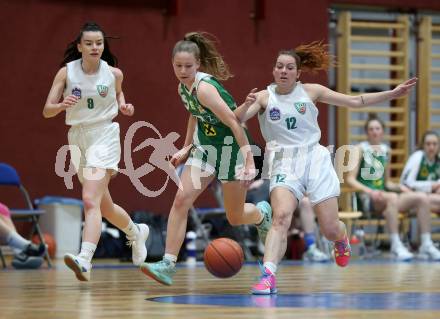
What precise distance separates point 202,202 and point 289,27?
254 cm

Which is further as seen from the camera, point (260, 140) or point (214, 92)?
point (260, 140)

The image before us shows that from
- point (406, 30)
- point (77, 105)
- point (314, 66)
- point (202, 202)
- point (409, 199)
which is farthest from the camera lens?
point (406, 30)

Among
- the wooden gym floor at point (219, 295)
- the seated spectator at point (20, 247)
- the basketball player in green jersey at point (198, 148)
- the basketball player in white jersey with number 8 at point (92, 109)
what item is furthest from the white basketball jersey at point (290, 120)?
the seated spectator at point (20, 247)

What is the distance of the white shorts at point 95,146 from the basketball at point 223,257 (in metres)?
1.10

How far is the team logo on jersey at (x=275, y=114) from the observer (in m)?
6.24

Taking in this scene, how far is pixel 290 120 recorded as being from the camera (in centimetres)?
624

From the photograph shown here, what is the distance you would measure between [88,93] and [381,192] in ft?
17.0

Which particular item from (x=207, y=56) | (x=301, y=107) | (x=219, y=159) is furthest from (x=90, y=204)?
(x=301, y=107)

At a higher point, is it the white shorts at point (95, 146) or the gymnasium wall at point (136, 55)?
the gymnasium wall at point (136, 55)

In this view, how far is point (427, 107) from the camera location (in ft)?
46.2

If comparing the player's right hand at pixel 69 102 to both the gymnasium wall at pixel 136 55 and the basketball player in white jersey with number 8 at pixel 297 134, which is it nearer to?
the basketball player in white jersey with number 8 at pixel 297 134

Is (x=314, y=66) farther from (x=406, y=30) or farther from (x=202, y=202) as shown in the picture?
(x=406, y=30)

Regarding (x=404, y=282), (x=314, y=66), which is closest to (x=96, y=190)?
(x=314, y=66)

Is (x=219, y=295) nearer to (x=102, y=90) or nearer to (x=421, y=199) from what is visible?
(x=102, y=90)
